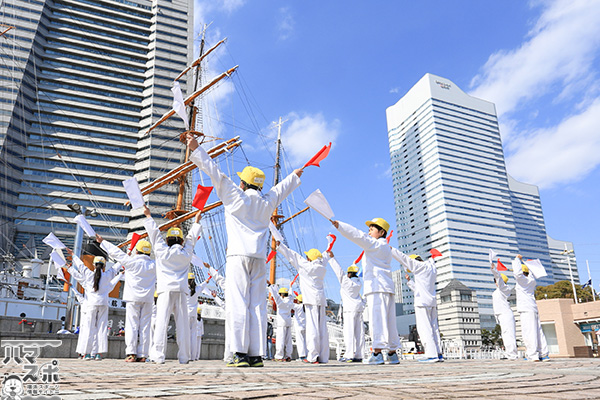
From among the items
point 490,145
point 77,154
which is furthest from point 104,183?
point 490,145

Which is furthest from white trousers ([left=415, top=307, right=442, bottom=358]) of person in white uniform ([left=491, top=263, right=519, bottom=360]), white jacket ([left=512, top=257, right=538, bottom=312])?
person in white uniform ([left=491, top=263, right=519, bottom=360])

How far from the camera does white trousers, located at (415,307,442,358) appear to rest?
8.27 meters

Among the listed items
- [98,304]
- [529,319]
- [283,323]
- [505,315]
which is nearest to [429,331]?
[529,319]

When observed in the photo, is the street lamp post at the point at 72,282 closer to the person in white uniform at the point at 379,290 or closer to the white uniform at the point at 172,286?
the white uniform at the point at 172,286

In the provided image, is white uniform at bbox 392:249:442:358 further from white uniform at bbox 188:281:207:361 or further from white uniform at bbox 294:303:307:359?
white uniform at bbox 188:281:207:361

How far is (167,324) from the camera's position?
275 inches

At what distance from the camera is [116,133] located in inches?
3351

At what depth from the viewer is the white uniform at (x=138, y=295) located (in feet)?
27.3

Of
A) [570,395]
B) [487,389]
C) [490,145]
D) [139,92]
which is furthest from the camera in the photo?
[490,145]

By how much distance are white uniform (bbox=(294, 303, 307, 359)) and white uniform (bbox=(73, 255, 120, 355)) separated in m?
5.57

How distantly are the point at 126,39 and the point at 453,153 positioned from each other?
347 ft

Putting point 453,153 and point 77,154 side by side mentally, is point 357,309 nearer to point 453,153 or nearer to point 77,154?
point 77,154

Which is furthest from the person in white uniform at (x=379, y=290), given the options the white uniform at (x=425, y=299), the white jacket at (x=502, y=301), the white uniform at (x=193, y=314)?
the white uniform at (x=193, y=314)

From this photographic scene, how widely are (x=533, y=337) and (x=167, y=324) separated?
8086mm
